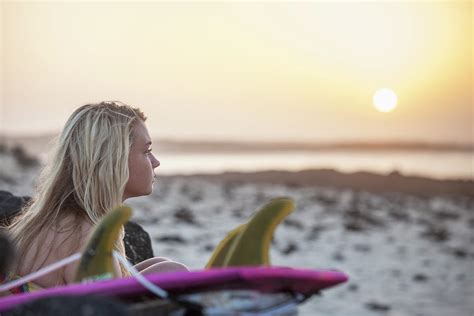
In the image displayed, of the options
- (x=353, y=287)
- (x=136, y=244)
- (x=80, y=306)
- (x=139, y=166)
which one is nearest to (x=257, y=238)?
(x=80, y=306)

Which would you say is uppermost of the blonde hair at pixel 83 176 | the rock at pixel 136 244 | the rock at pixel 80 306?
the blonde hair at pixel 83 176

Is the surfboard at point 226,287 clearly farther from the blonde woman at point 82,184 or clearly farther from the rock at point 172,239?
the rock at point 172,239

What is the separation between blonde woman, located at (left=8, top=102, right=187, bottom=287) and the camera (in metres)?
2.72

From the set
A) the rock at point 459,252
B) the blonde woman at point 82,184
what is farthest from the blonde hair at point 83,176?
the rock at point 459,252

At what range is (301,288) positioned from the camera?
2.01 metres

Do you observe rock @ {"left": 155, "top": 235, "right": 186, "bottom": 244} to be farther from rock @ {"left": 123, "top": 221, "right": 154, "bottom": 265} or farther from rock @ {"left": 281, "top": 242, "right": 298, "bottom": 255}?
rock @ {"left": 123, "top": 221, "right": 154, "bottom": 265}

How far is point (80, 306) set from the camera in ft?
5.84

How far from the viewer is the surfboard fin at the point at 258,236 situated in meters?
2.04

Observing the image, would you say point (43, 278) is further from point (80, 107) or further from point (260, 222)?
point (260, 222)

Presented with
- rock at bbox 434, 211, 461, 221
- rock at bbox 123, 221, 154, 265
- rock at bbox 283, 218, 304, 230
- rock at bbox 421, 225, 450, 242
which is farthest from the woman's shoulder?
rock at bbox 434, 211, 461, 221

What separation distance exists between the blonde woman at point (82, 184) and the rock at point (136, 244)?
92 cm

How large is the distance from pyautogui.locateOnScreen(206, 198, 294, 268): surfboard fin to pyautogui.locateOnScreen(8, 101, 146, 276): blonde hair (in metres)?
0.83

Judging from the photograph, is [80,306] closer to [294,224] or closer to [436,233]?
[294,224]

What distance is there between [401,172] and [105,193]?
1413 centimetres
